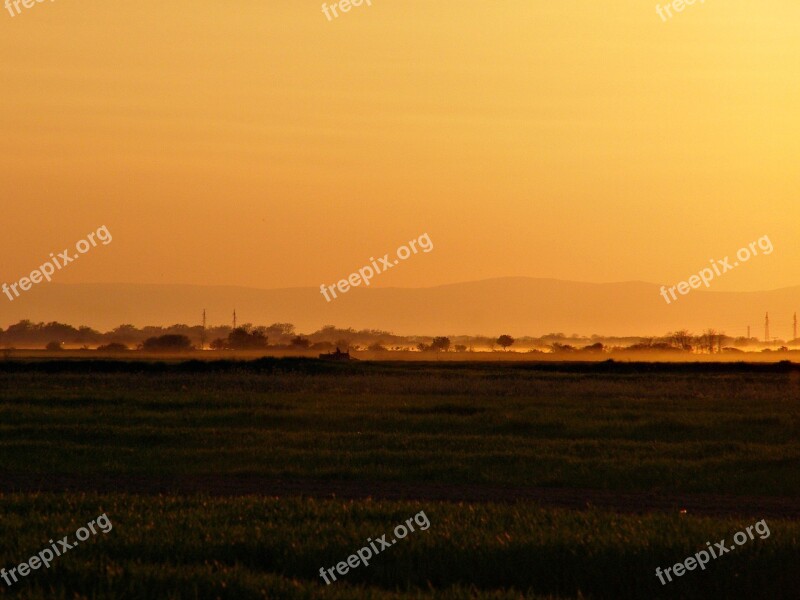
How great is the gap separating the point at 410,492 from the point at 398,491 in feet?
0.79

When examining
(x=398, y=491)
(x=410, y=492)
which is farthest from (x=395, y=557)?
(x=398, y=491)

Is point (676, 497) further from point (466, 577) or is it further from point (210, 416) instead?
point (210, 416)

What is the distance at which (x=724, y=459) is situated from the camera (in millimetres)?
24391

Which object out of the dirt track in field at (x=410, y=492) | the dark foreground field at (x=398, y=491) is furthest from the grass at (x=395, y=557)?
the dirt track in field at (x=410, y=492)

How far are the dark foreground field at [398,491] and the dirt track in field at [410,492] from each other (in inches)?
2.7

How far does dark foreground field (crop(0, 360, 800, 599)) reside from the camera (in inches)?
504

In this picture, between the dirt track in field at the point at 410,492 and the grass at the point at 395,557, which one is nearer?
the grass at the point at 395,557

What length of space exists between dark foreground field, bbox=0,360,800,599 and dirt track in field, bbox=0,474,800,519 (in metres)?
0.07

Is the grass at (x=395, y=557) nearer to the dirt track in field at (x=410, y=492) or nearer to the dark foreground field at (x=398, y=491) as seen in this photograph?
the dark foreground field at (x=398, y=491)

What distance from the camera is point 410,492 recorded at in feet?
65.3

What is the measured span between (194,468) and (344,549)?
34.4 ft

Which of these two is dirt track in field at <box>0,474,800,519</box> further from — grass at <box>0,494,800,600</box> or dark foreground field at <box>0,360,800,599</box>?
grass at <box>0,494,800,600</box>

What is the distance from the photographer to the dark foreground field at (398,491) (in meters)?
12.8

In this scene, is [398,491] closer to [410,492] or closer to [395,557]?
[410,492]
